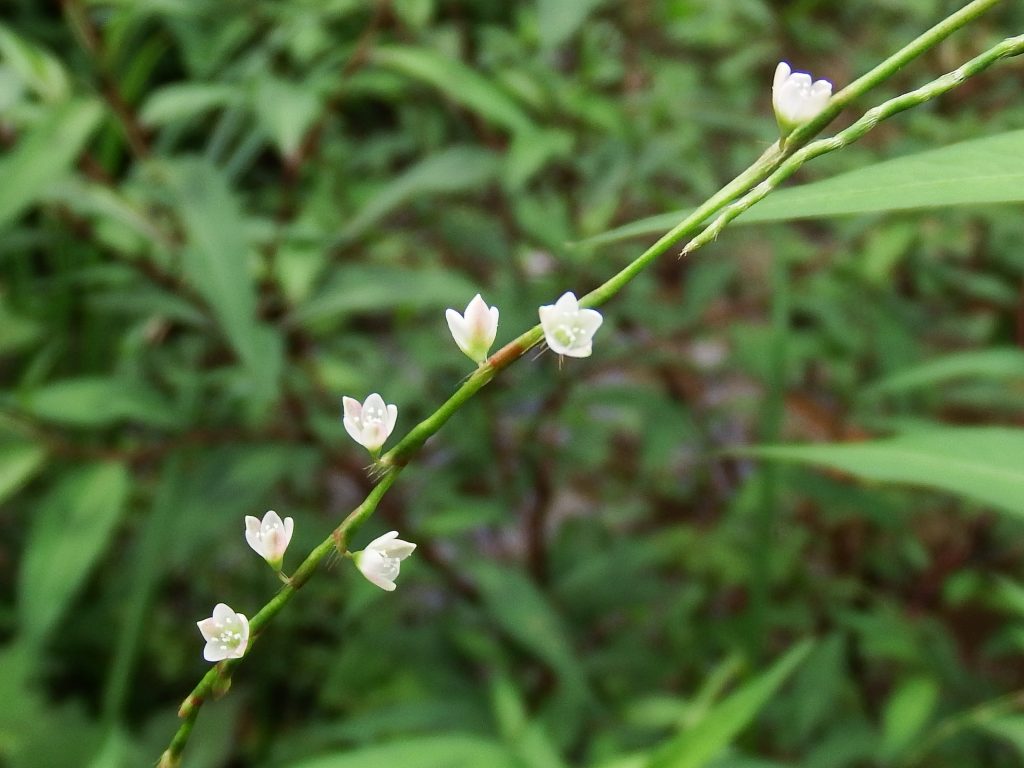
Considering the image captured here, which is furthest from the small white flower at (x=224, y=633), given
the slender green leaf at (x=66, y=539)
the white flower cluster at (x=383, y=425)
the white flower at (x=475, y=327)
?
the slender green leaf at (x=66, y=539)

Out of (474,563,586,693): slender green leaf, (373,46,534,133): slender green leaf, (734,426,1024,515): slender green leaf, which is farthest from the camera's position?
(474,563,586,693): slender green leaf

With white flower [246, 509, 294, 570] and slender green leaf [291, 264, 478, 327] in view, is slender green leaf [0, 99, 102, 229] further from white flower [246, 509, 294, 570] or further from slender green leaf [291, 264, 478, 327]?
white flower [246, 509, 294, 570]

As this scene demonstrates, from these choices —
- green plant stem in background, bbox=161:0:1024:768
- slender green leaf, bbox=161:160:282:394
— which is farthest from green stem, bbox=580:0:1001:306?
slender green leaf, bbox=161:160:282:394

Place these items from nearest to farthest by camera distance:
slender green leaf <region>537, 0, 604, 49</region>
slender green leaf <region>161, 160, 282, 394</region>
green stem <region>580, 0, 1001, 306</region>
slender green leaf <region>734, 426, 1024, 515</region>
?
green stem <region>580, 0, 1001, 306</region>
slender green leaf <region>734, 426, 1024, 515</region>
slender green leaf <region>537, 0, 604, 49</region>
slender green leaf <region>161, 160, 282, 394</region>

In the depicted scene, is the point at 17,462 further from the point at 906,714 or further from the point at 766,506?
the point at 906,714

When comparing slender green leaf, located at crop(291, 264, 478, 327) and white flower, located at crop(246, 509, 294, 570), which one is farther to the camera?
slender green leaf, located at crop(291, 264, 478, 327)

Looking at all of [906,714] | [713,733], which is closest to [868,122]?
[713,733]

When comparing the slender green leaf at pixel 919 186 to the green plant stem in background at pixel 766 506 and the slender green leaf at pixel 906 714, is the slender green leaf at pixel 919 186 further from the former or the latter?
the slender green leaf at pixel 906 714
